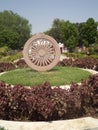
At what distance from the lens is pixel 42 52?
32.0ft

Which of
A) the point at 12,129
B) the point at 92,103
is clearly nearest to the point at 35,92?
the point at 12,129

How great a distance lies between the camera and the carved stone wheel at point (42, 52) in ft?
31.7

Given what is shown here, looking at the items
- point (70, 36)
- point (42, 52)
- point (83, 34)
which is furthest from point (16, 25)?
point (42, 52)

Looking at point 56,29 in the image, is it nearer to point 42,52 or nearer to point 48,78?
point 42,52

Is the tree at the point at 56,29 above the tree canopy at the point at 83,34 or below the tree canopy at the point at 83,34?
above

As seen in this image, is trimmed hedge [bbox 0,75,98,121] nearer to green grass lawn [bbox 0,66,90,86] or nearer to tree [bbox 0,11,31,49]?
green grass lawn [bbox 0,66,90,86]

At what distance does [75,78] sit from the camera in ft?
28.4

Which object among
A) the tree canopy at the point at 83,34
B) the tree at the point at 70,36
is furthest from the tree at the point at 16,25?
the tree canopy at the point at 83,34

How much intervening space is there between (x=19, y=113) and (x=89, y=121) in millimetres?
1425

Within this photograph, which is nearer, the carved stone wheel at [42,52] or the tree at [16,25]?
the carved stone wheel at [42,52]

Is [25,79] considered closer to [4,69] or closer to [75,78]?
[75,78]

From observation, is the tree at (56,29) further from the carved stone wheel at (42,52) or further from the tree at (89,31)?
the carved stone wheel at (42,52)

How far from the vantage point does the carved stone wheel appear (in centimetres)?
967

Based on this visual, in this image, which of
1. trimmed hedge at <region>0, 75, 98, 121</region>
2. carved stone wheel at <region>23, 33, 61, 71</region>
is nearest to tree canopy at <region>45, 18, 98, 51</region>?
carved stone wheel at <region>23, 33, 61, 71</region>
